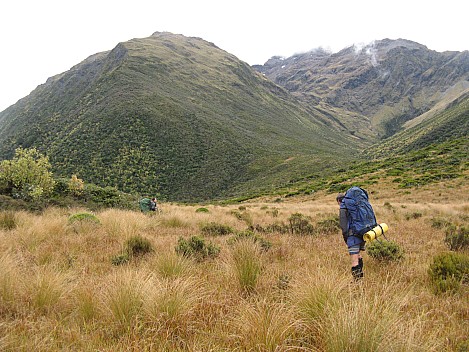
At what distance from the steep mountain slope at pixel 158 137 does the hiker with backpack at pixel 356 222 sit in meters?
78.4

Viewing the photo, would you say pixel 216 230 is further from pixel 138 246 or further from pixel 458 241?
pixel 458 241

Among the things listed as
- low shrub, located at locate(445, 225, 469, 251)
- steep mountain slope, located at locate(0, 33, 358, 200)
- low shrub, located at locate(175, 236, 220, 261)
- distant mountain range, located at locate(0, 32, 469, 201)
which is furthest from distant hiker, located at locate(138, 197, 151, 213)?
steep mountain slope, located at locate(0, 33, 358, 200)

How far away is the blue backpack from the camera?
474cm

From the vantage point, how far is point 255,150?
Result: 114562 millimetres

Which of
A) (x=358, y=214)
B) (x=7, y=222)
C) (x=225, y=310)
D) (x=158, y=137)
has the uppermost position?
(x=158, y=137)

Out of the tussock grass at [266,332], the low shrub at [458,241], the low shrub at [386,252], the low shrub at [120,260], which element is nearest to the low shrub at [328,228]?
the low shrub at [458,241]

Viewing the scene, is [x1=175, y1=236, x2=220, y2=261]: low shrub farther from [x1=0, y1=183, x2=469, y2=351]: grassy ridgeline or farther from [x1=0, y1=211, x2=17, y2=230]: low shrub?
[x1=0, y1=211, x2=17, y2=230]: low shrub

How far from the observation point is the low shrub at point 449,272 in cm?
406

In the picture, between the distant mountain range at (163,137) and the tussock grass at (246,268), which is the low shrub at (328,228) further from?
the distant mountain range at (163,137)

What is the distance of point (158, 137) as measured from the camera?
4259 inches

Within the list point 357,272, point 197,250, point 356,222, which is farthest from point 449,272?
point 197,250

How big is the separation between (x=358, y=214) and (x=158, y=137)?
109 meters

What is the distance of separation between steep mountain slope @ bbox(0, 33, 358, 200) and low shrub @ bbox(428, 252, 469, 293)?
258ft

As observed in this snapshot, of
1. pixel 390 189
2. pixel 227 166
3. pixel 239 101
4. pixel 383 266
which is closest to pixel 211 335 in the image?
pixel 383 266
